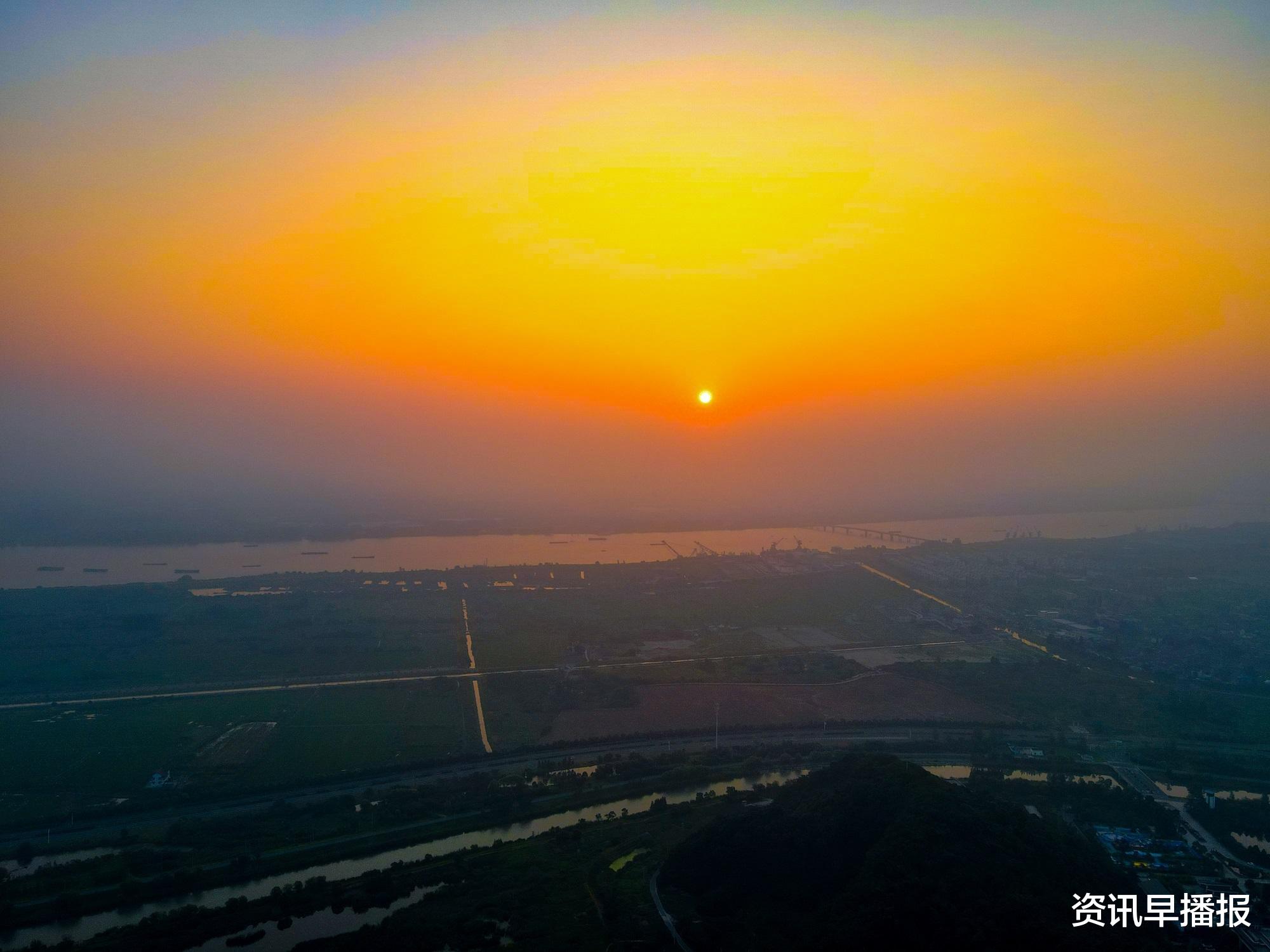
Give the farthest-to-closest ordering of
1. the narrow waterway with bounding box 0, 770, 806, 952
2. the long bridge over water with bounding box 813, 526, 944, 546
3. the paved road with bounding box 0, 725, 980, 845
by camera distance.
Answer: the long bridge over water with bounding box 813, 526, 944, 546 → the paved road with bounding box 0, 725, 980, 845 → the narrow waterway with bounding box 0, 770, 806, 952

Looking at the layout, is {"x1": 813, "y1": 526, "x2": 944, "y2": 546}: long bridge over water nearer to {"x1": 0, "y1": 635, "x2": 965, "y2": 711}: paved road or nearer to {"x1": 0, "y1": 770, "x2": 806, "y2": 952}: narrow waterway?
{"x1": 0, "y1": 635, "x2": 965, "y2": 711}: paved road

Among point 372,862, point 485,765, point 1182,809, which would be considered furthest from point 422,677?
point 1182,809

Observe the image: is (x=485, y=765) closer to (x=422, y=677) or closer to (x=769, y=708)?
(x=422, y=677)

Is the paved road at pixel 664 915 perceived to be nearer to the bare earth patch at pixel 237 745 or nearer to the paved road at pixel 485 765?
the paved road at pixel 485 765

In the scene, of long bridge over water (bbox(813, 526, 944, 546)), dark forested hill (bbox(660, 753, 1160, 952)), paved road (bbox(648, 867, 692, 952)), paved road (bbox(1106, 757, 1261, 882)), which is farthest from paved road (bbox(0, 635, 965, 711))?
long bridge over water (bbox(813, 526, 944, 546))

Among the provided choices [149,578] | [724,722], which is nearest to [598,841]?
[724,722]

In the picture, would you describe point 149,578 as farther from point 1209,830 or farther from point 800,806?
point 1209,830

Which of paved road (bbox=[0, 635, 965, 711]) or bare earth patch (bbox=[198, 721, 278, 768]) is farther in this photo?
paved road (bbox=[0, 635, 965, 711])
